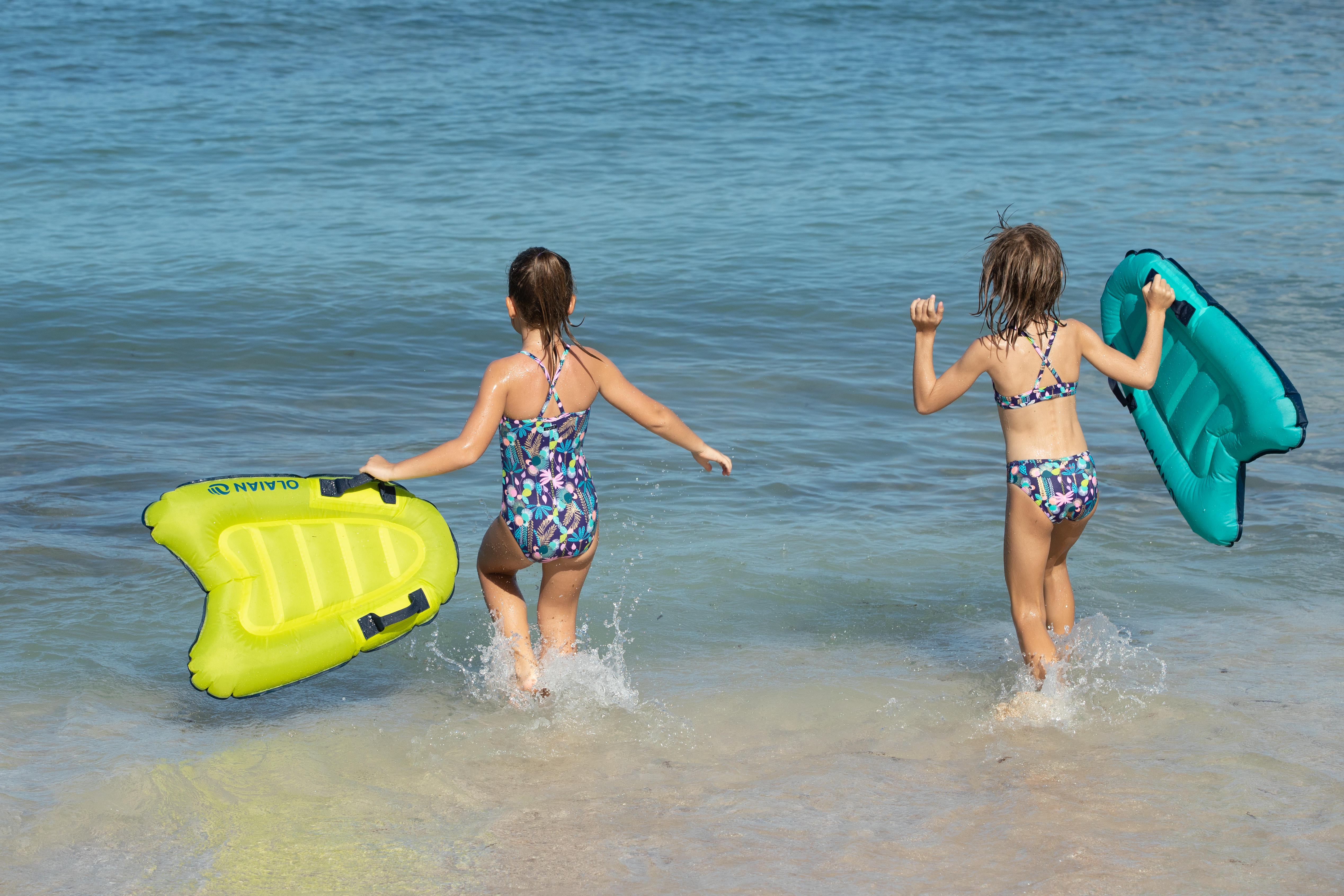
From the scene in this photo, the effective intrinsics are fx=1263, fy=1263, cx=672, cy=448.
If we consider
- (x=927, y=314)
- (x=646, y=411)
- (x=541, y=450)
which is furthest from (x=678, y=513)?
(x=927, y=314)

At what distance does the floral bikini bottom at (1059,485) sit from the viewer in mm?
4133

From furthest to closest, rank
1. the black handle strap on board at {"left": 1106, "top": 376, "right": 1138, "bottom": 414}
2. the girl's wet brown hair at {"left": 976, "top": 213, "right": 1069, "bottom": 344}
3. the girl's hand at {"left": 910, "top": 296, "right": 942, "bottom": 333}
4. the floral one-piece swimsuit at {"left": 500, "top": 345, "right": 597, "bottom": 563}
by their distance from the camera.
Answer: the black handle strap on board at {"left": 1106, "top": 376, "right": 1138, "bottom": 414}
the floral one-piece swimsuit at {"left": 500, "top": 345, "right": 597, "bottom": 563}
the girl's hand at {"left": 910, "top": 296, "right": 942, "bottom": 333}
the girl's wet brown hair at {"left": 976, "top": 213, "right": 1069, "bottom": 344}

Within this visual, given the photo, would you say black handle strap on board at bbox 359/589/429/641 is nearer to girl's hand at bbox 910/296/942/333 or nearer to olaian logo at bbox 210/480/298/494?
olaian logo at bbox 210/480/298/494

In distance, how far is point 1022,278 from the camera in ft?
13.1

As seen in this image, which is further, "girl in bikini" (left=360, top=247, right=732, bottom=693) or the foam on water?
the foam on water

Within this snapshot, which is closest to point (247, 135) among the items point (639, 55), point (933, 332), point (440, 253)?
point (440, 253)

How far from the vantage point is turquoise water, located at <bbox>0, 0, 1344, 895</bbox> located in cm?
361

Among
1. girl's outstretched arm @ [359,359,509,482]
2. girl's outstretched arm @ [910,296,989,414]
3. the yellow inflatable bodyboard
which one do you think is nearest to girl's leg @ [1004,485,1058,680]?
girl's outstretched arm @ [910,296,989,414]

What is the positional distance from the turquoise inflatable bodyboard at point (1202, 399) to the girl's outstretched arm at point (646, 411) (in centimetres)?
151

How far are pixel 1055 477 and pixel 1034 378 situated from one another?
33 cm

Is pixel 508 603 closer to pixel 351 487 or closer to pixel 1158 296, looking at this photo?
pixel 351 487

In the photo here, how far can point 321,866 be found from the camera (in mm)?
3449

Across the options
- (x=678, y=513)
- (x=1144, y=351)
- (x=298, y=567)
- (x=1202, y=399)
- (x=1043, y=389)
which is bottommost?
→ (x=678, y=513)

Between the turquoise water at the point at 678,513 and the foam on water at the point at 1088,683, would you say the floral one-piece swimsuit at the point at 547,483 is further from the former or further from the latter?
the foam on water at the point at 1088,683
